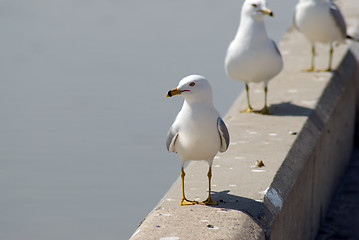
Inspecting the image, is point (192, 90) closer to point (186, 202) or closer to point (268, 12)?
point (186, 202)

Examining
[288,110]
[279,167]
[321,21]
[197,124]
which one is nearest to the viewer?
[197,124]

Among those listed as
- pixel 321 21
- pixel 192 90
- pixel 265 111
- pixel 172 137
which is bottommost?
pixel 265 111

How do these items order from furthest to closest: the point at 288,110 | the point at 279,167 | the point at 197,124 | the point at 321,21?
the point at 321,21, the point at 288,110, the point at 279,167, the point at 197,124

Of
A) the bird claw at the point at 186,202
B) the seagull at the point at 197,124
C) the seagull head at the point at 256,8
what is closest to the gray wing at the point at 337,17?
the seagull head at the point at 256,8

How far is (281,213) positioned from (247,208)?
38 cm

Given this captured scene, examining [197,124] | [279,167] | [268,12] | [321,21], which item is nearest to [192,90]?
[197,124]

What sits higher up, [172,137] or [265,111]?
[172,137]

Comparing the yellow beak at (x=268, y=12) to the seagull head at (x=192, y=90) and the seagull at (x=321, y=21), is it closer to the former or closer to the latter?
the seagull at (x=321, y=21)

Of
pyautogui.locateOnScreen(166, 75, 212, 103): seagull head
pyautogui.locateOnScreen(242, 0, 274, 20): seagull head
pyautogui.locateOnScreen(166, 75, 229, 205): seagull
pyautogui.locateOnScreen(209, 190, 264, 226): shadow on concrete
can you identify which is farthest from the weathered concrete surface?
pyautogui.locateOnScreen(242, 0, 274, 20): seagull head

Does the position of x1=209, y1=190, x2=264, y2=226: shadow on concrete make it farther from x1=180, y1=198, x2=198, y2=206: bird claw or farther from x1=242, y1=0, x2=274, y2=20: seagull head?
x1=242, y1=0, x2=274, y2=20: seagull head

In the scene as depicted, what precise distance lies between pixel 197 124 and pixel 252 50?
75.8 inches

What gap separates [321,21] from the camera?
6898mm

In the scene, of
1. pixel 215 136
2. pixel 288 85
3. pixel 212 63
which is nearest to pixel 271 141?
pixel 215 136

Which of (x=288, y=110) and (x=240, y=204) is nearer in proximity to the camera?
(x=240, y=204)
